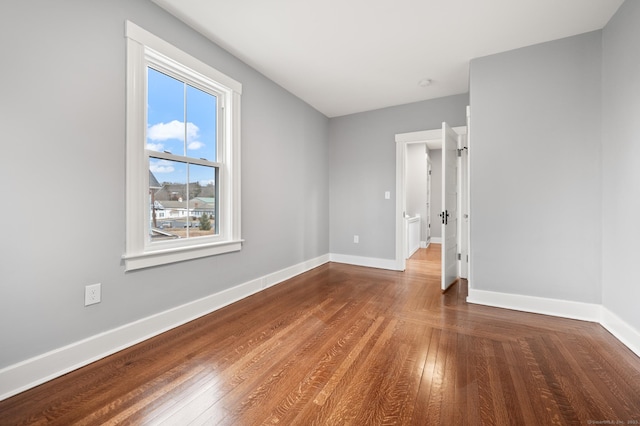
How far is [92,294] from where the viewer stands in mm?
1745

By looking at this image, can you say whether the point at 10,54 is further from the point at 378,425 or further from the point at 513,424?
the point at 513,424

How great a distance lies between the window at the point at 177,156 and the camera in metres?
1.96

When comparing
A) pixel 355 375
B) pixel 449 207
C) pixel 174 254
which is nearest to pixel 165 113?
pixel 174 254

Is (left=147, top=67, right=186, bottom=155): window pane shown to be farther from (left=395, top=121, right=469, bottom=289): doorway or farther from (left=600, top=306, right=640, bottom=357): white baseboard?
(left=600, top=306, right=640, bottom=357): white baseboard

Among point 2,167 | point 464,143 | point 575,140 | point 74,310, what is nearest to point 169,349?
point 74,310

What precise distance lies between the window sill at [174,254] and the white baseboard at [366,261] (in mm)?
2260

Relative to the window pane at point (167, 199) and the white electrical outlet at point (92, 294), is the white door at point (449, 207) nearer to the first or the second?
the window pane at point (167, 199)

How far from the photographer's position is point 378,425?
123cm

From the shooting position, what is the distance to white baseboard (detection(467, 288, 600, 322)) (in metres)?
2.39

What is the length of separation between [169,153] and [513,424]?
2827 mm

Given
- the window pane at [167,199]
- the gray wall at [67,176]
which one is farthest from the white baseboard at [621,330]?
the window pane at [167,199]

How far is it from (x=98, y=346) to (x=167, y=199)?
1.13 metres

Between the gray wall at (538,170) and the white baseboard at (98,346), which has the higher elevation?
the gray wall at (538,170)

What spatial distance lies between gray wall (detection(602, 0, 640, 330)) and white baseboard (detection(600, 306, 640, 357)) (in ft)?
0.14
